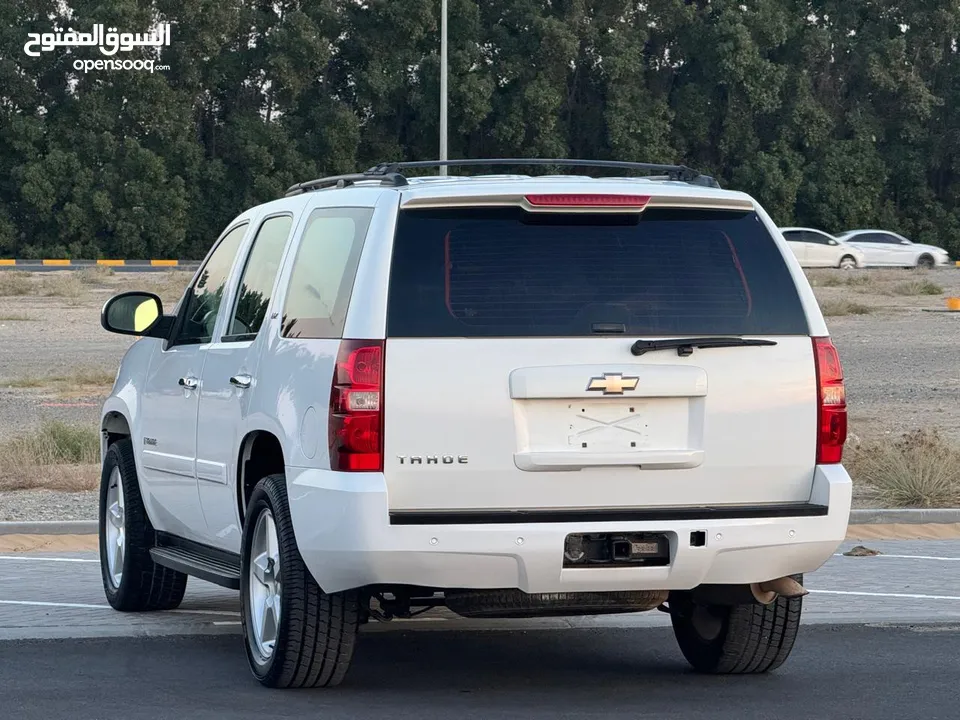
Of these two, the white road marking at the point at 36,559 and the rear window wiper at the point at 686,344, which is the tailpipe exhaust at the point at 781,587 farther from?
the white road marking at the point at 36,559

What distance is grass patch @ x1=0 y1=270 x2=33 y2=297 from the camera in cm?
4409

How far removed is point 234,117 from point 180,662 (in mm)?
58873

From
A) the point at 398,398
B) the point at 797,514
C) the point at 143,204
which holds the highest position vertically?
the point at 398,398

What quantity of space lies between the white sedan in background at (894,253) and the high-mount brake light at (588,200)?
52.0 meters

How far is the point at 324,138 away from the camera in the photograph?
64.2 m

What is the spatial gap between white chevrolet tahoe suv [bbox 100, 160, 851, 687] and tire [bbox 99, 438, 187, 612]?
1.78 m

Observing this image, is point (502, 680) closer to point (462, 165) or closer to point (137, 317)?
point (462, 165)

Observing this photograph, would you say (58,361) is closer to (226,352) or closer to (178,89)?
(226,352)

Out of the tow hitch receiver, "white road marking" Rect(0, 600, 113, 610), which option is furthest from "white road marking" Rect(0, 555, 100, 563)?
the tow hitch receiver

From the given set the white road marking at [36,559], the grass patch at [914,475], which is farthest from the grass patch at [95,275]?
the white road marking at [36,559]

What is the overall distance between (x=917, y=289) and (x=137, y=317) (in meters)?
38.8

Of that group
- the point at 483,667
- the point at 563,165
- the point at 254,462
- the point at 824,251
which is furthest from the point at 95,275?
the point at 563,165

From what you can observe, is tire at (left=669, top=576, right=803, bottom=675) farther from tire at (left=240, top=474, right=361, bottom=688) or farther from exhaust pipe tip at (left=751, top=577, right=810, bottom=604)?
tire at (left=240, top=474, right=361, bottom=688)

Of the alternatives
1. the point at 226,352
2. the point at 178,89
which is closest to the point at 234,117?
the point at 178,89
